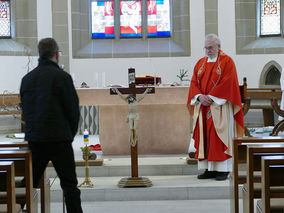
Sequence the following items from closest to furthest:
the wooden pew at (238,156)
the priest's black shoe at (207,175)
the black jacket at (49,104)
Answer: the black jacket at (49,104) → the wooden pew at (238,156) → the priest's black shoe at (207,175)

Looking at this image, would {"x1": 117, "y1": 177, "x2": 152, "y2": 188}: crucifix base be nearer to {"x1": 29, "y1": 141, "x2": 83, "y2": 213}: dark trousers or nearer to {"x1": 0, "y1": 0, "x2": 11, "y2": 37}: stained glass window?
{"x1": 29, "y1": 141, "x2": 83, "y2": 213}: dark trousers

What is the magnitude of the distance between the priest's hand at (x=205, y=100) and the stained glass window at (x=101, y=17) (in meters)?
6.82

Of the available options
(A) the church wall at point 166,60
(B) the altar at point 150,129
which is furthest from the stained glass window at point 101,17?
(B) the altar at point 150,129

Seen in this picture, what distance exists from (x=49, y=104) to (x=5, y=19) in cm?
930

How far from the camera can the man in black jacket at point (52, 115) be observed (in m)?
4.37

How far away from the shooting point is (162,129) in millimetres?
8477

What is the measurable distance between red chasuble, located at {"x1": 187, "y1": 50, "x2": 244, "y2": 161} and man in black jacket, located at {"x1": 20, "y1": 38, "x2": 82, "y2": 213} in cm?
→ 267

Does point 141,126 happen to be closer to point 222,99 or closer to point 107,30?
point 222,99

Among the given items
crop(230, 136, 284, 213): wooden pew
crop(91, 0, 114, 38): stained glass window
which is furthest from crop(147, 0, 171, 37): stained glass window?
crop(230, 136, 284, 213): wooden pew

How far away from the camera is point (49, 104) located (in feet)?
14.3

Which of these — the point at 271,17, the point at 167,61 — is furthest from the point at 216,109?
the point at 271,17

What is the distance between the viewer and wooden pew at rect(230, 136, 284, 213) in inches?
190

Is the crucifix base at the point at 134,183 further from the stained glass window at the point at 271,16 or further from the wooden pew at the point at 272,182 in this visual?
the stained glass window at the point at 271,16

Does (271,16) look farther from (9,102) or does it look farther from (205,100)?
(205,100)
